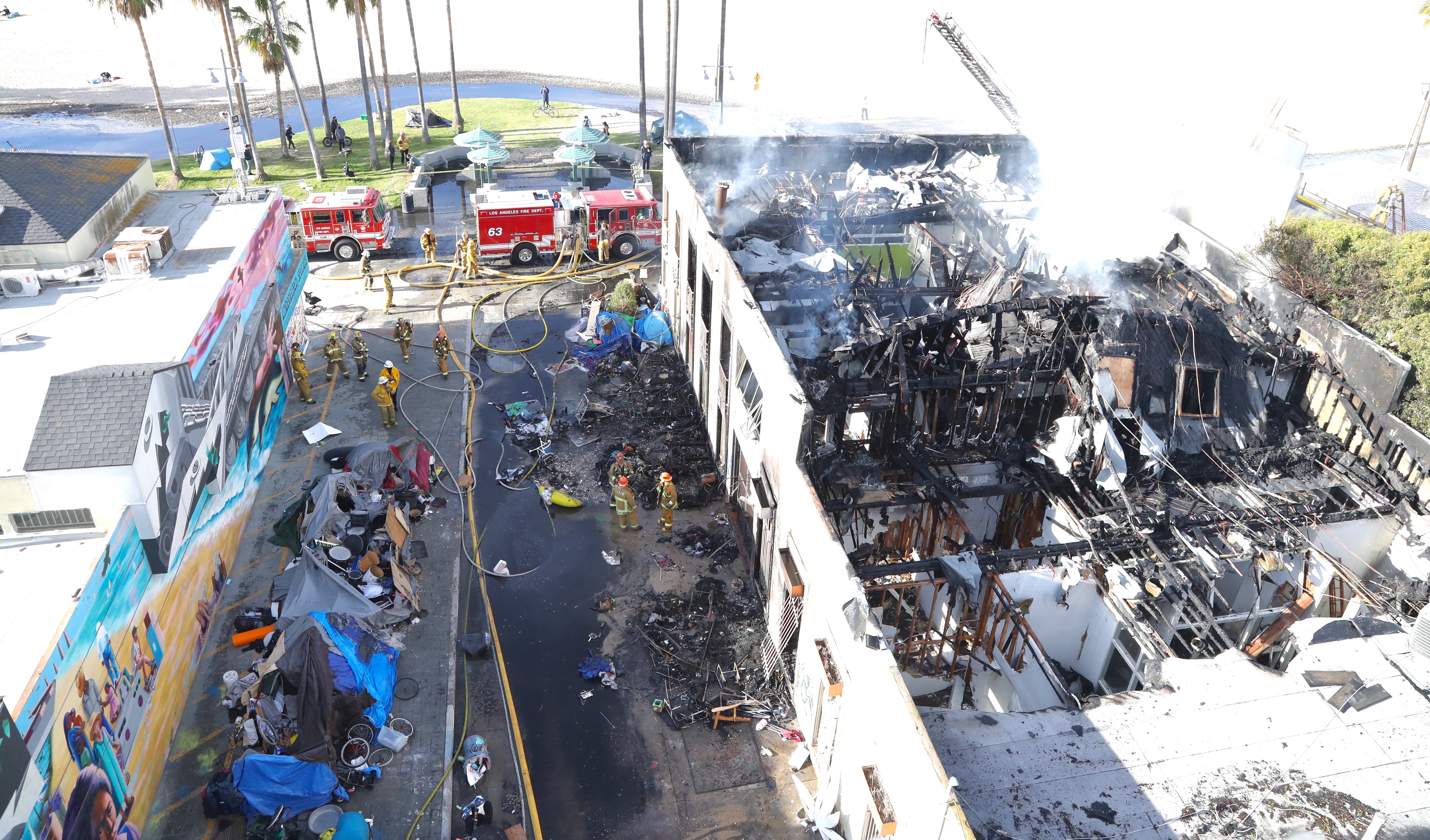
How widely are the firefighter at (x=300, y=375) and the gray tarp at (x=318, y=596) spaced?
828cm

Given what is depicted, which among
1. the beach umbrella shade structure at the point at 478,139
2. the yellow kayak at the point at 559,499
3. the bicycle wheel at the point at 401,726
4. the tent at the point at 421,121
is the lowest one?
the bicycle wheel at the point at 401,726

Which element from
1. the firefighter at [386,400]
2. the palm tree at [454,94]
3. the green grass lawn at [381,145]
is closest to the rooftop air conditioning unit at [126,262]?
the firefighter at [386,400]

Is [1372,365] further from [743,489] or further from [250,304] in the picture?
[250,304]

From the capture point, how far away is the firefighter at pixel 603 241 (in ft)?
104

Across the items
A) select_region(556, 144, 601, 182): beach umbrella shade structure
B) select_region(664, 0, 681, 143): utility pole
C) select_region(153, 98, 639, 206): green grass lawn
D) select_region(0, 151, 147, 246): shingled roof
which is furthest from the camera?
select_region(664, 0, 681, 143): utility pole

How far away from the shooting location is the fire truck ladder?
95.0 ft

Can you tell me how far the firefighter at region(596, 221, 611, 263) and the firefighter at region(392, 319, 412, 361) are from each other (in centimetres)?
834

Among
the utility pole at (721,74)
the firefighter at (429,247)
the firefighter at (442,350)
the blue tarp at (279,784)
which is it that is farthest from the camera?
the utility pole at (721,74)

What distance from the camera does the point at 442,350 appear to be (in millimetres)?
24547

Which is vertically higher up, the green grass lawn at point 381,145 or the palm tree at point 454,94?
the palm tree at point 454,94

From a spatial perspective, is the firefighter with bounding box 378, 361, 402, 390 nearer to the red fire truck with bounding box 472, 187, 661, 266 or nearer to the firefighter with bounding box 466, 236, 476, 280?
the firefighter with bounding box 466, 236, 476, 280

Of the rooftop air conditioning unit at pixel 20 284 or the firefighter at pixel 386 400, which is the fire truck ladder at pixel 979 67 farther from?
the rooftop air conditioning unit at pixel 20 284

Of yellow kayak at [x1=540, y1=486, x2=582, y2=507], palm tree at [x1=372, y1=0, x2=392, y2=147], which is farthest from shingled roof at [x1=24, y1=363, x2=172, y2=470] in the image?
palm tree at [x1=372, y1=0, x2=392, y2=147]

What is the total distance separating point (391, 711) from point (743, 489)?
771 cm
